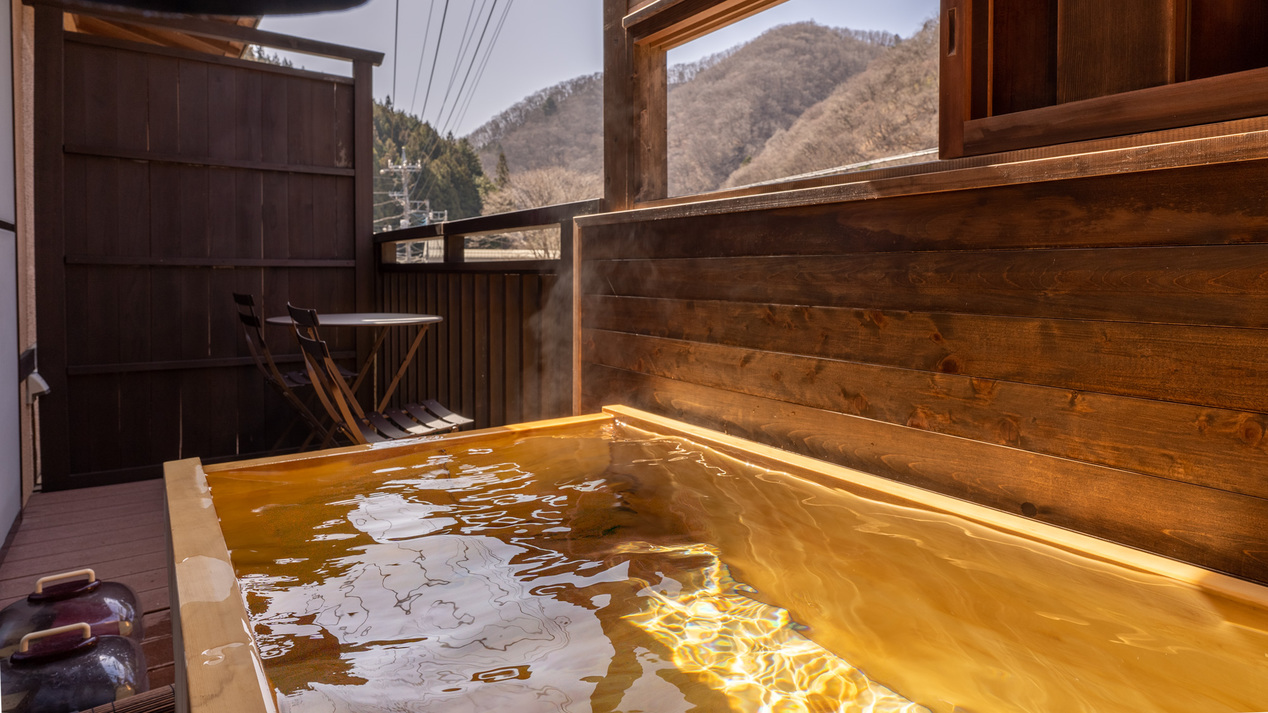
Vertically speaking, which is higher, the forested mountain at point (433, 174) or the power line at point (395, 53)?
the power line at point (395, 53)

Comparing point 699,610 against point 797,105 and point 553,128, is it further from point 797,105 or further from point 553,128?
point 553,128

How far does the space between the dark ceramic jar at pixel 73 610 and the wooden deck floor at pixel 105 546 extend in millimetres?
324

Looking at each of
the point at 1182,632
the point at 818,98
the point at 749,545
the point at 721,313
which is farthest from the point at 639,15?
the point at 818,98

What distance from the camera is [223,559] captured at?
50.7 inches

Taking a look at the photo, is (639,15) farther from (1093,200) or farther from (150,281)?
(150,281)

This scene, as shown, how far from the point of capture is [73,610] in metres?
1.63

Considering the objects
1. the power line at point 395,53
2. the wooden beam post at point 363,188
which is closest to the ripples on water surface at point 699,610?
the wooden beam post at point 363,188

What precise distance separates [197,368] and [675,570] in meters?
4.18

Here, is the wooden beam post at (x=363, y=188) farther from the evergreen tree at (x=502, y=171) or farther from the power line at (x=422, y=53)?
the power line at (x=422, y=53)

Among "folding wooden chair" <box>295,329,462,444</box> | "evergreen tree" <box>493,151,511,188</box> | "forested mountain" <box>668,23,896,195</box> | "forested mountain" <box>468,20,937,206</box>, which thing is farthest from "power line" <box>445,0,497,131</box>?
"folding wooden chair" <box>295,329,462,444</box>

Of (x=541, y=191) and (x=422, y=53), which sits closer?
(x=541, y=191)

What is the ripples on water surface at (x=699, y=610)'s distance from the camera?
1032 millimetres

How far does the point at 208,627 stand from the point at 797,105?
44.2ft

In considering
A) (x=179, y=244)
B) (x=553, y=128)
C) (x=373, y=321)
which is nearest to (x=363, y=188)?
(x=179, y=244)
